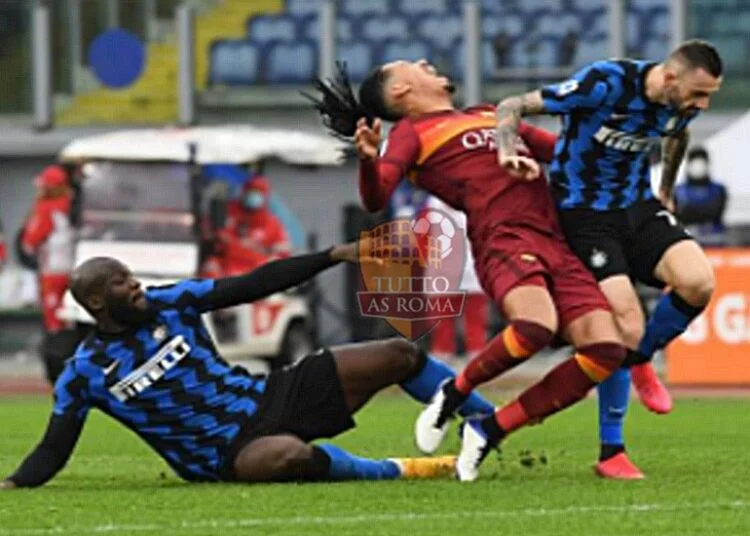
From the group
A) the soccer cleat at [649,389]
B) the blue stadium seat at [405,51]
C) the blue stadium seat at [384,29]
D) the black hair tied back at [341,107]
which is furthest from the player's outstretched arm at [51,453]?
the blue stadium seat at [384,29]

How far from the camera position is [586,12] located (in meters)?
27.9

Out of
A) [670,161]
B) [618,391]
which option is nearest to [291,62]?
[670,161]

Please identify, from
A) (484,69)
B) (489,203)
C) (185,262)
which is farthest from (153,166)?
(489,203)

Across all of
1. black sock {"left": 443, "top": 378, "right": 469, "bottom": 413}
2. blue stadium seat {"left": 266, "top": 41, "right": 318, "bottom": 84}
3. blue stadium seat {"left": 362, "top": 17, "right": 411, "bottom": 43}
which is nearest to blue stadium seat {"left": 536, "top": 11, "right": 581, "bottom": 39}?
blue stadium seat {"left": 362, "top": 17, "right": 411, "bottom": 43}

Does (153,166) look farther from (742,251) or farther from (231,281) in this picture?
(231,281)

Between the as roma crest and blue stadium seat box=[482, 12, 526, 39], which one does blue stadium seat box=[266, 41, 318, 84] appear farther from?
the as roma crest

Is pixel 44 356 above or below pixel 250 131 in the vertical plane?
below

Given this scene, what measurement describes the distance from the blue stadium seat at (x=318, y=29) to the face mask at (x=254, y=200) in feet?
15.3

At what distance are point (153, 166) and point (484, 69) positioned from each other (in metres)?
4.74

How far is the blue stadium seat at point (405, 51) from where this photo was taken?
28.1 meters

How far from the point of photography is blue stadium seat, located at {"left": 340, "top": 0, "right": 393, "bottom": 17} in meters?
28.7

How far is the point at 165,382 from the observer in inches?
410

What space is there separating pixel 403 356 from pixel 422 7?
18.4m

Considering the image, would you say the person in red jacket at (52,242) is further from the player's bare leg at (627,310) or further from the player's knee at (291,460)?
the player's bare leg at (627,310)
